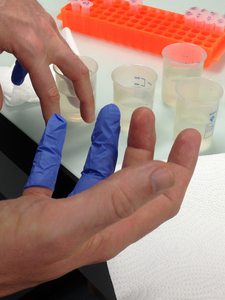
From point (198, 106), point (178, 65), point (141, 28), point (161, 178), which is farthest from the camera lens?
point (141, 28)

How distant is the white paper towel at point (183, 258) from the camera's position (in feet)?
2.40

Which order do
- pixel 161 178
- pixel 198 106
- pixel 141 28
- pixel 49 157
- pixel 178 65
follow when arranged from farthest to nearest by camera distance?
pixel 141 28, pixel 178 65, pixel 198 106, pixel 49 157, pixel 161 178

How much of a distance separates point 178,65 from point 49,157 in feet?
1.79

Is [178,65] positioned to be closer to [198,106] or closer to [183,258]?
[198,106]

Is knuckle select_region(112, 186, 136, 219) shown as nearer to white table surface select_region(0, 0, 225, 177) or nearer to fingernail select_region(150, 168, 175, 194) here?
fingernail select_region(150, 168, 175, 194)

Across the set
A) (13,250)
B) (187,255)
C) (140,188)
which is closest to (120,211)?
(140,188)

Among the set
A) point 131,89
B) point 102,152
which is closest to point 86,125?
point 131,89

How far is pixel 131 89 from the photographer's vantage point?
2.98ft

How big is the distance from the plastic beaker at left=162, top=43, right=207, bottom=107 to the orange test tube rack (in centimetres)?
14

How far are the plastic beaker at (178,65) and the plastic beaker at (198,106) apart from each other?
0.08 metres

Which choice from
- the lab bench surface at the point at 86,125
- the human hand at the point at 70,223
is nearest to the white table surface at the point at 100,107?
the lab bench surface at the point at 86,125

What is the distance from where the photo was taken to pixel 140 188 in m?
0.50

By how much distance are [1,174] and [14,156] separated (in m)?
0.42

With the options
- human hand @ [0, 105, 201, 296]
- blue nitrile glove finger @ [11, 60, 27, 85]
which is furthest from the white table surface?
human hand @ [0, 105, 201, 296]
